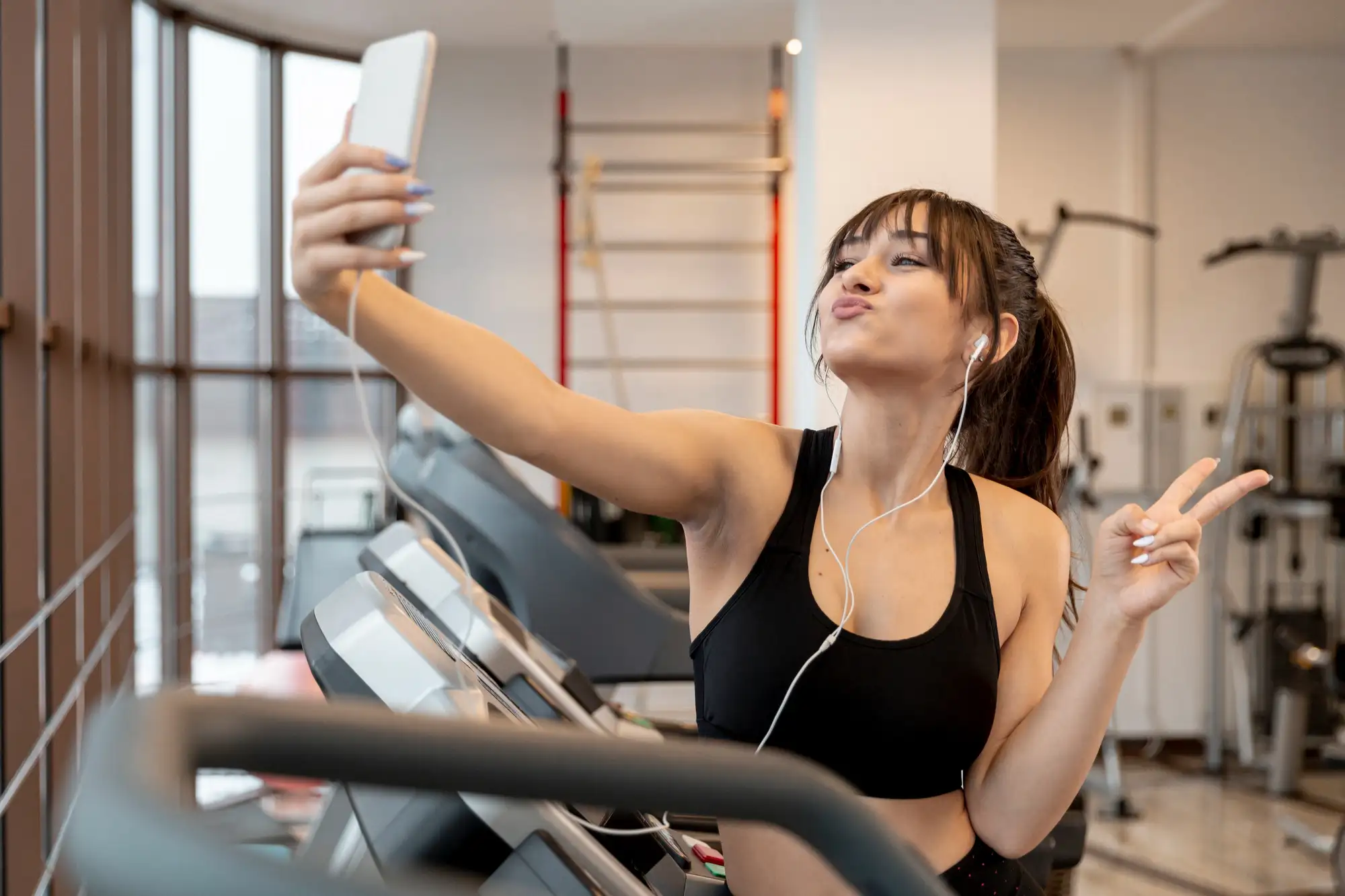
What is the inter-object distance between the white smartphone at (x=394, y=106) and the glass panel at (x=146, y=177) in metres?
3.69

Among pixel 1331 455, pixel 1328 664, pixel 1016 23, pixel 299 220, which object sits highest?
pixel 1016 23

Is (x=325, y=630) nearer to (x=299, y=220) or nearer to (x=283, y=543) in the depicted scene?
(x=299, y=220)

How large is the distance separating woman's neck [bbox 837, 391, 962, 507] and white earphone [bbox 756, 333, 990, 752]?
14 mm

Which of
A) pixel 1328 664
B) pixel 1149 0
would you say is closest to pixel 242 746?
pixel 1328 664

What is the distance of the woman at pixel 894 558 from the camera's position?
1210mm

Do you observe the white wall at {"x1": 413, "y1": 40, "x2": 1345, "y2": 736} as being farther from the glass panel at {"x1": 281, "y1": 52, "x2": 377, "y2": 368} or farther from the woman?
the woman

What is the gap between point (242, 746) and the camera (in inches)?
13.2

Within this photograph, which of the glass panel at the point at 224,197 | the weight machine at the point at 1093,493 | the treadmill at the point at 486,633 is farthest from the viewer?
the glass panel at the point at 224,197

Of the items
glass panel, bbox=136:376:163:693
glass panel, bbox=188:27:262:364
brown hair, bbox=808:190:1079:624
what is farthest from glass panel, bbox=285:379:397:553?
brown hair, bbox=808:190:1079:624

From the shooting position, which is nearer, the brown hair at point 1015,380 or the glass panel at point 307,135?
the brown hair at point 1015,380

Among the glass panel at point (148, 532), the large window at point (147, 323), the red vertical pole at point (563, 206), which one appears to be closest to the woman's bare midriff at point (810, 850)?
the large window at point (147, 323)

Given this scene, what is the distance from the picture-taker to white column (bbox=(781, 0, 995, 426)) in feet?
12.4

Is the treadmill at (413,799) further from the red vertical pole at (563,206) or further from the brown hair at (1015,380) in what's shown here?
the red vertical pole at (563,206)

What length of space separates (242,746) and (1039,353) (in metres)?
1.41
